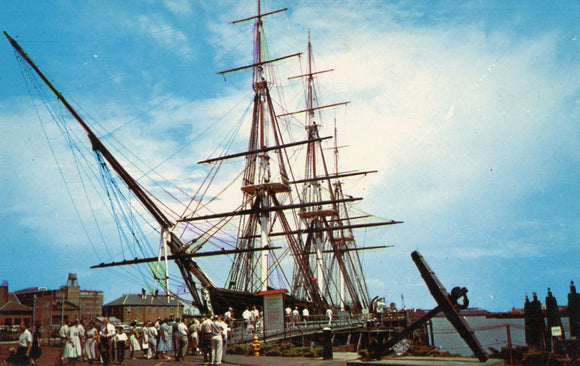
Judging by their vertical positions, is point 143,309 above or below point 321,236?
below

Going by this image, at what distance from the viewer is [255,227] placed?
39.4 meters

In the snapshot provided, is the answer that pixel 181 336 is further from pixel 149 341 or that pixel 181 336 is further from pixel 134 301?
pixel 134 301

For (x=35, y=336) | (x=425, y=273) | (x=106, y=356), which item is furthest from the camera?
(x=106, y=356)

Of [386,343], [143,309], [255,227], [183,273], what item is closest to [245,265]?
[255,227]

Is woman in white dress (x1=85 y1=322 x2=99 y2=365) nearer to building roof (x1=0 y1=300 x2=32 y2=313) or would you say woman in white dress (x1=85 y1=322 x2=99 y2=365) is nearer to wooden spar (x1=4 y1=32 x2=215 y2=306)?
wooden spar (x1=4 y1=32 x2=215 y2=306)

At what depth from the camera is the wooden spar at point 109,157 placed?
20.7 meters

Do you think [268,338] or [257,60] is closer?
[268,338]

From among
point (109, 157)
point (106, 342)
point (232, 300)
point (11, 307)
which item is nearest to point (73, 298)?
point (11, 307)

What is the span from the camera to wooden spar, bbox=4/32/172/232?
67.9 ft

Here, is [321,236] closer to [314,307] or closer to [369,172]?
[369,172]

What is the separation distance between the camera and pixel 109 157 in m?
24.1

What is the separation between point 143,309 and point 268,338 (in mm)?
51585

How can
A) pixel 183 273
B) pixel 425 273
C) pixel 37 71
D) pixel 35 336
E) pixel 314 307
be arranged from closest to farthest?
pixel 425 273
pixel 35 336
pixel 37 71
pixel 183 273
pixel 314 307

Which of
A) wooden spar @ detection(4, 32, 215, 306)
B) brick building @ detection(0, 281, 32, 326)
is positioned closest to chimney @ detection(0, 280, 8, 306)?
brick building @ detection(0, 281, 32, 326)
